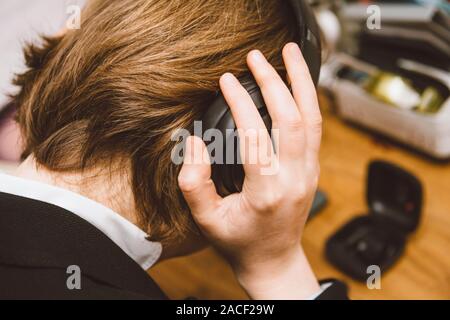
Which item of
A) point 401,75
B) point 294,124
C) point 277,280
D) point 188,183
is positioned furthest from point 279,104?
point 401,75

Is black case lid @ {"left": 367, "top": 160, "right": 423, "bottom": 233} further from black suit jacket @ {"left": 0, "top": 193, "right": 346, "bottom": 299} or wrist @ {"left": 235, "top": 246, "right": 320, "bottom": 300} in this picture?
black suit jacket @ {"left": 0, "top": 193, "right": 346, "bottom": 299}

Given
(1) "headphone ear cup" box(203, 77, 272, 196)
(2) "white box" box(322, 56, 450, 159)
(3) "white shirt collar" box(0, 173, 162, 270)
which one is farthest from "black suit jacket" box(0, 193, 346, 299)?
(2) "white box" box(322, 56, 450, 159)

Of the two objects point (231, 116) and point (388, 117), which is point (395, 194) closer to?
point (388, 117)

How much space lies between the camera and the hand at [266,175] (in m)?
0.51

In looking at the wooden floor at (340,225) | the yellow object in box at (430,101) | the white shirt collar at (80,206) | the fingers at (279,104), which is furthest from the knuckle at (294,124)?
the yellow object in box at (430,101)

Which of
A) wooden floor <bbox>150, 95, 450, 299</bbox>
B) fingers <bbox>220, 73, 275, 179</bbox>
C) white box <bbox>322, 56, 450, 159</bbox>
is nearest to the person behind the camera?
fingers <bbox>220, 73, 275, 179</bbox>

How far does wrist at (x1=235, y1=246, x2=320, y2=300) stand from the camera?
24.3 inches

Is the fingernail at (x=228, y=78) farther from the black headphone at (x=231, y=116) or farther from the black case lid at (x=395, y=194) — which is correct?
the black case lid at (x=395, y=194)

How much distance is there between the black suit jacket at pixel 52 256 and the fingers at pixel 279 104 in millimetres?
234

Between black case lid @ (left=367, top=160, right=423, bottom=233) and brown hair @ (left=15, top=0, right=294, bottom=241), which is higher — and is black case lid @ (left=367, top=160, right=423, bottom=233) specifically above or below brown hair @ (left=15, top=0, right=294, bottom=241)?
below

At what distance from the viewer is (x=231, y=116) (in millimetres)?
505

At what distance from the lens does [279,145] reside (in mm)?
526
